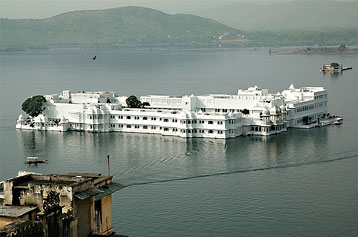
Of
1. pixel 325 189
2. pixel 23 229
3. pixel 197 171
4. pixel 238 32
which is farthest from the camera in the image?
pixel 238 32

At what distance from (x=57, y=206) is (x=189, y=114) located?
14.4m

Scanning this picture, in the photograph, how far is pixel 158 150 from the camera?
2130cm

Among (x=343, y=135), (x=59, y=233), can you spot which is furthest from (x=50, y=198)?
(x=343, y=135)

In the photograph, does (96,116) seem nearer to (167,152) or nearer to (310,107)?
(167,152)

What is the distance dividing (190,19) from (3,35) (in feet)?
157

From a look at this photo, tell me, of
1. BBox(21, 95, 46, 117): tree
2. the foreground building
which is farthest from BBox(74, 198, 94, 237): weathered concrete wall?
BBox(21, 95, 46, 117): tree

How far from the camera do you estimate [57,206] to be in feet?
30.1

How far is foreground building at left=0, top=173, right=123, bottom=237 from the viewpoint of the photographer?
29.2ft

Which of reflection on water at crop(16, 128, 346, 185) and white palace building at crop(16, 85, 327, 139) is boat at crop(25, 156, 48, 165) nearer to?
reflection on water at crop(16, 128, 346, 185)

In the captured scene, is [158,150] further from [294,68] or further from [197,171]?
[294,68]

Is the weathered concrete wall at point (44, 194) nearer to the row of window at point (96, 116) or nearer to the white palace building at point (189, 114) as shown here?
the white palace building at point (189, 114)

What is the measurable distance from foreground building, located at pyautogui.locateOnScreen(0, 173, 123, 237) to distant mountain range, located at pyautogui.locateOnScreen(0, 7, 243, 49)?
12288cm

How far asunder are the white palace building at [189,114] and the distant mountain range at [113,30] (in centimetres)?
10664

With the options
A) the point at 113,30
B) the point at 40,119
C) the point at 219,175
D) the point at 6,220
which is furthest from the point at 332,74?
the point at 113,30
